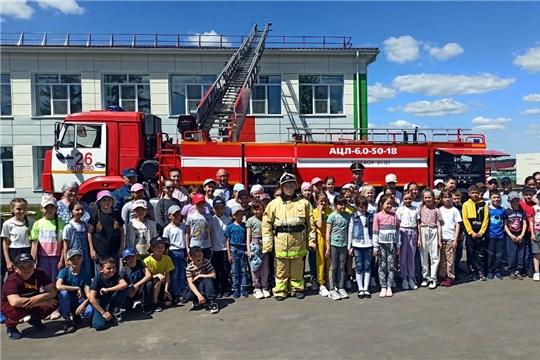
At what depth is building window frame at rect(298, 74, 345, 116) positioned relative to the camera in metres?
20.7

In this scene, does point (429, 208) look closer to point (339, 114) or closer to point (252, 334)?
point (252, 334)

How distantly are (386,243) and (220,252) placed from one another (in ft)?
8.00

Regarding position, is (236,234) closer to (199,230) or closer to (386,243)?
(199,230)

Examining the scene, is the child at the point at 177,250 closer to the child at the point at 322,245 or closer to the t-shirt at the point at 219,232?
the t-shirt at the point at 219,232

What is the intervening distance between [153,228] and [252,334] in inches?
85.3

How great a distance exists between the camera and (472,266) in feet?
21.9

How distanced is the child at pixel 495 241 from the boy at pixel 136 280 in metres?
5.31

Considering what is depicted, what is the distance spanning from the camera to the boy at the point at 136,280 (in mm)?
5133

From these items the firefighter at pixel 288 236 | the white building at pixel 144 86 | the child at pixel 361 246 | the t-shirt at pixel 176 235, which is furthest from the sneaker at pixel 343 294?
the white building at pixel 144 86

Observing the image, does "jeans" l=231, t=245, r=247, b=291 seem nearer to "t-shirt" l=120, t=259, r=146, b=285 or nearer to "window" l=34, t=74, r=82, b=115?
"t-shirt" l=120, t=259, r=146, b=285

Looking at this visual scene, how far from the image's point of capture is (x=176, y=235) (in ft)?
18.8

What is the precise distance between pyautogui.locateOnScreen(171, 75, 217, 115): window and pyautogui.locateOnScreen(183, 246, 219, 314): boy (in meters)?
15.7

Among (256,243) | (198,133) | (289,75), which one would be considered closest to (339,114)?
(289,75)

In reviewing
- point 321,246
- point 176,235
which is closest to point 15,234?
point 176,235
